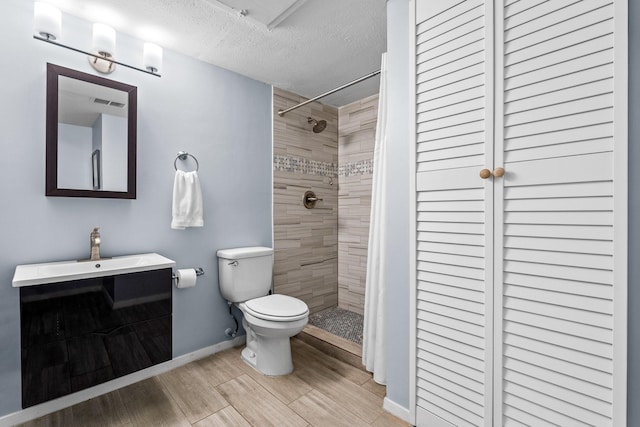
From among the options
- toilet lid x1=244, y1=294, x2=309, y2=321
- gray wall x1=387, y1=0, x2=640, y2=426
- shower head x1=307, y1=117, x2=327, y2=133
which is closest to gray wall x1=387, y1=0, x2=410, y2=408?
gray wall x1=387, y1=0, x2=640, y2=426

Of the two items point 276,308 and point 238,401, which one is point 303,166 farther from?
point 238,401

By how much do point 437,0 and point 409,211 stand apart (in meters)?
1.00

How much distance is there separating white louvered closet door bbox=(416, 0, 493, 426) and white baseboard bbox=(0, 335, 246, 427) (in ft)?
5.17

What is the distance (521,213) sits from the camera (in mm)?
1162

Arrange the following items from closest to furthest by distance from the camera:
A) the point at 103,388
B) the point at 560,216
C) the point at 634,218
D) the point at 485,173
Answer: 1. the point at 634,218
2. the point at 560,216
3. the point at 485,173
4. the point at 103,388

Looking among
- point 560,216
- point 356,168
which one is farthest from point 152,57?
point 560,216

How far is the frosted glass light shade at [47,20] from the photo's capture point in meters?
1.52

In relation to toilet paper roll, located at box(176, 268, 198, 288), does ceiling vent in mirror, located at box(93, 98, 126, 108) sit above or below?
above

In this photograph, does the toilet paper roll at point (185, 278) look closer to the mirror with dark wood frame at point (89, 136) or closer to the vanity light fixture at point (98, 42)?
the mirror with dark wood frame at point (89, 136)

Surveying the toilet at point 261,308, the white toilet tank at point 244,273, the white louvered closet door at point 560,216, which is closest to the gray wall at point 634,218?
the white louvered closet door at point 560,216

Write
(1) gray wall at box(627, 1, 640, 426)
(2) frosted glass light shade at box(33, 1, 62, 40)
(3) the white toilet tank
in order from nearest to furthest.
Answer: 1. (1) gray wall at box(627, 1, 640, 426)
2. (2) frosted glass light shade at box(33, 1, 62, 40)
3. (3) the white toilet tank

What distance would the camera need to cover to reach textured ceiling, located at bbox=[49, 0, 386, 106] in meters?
1.65

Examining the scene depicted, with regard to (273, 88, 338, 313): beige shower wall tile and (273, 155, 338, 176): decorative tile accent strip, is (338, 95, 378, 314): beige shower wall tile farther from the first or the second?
(273, 155, 338, 176): decorative tile accent strip

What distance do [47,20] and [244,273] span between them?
184 cm
